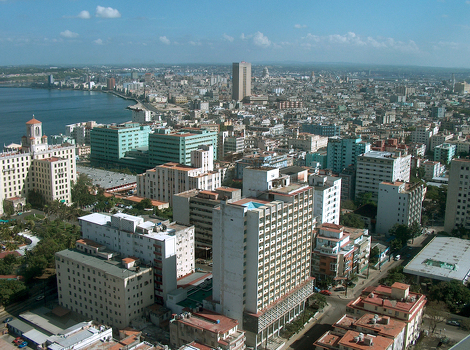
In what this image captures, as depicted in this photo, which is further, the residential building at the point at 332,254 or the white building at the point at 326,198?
the white building at the point at 326,198

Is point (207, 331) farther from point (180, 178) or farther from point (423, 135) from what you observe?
point (423, 135)

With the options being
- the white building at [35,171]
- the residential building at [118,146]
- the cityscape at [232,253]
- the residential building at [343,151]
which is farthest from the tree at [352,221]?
the residential building at [118,146]

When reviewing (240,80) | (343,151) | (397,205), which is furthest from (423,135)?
(240,80)

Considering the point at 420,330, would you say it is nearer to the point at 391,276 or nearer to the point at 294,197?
the point at 391,276

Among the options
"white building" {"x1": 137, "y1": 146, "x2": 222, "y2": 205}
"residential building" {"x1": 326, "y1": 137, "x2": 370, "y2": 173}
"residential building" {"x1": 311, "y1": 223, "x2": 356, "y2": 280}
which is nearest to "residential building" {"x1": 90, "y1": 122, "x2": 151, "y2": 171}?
"white building" {"x1": 137, "y1": 146, "x2": 222, "y2": 205}

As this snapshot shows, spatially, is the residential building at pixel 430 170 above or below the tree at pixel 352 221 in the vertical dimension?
above

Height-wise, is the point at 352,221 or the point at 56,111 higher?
the point at 56,111

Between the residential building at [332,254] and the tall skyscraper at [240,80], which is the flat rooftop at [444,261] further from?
the tall skyscraper at [240,80]
